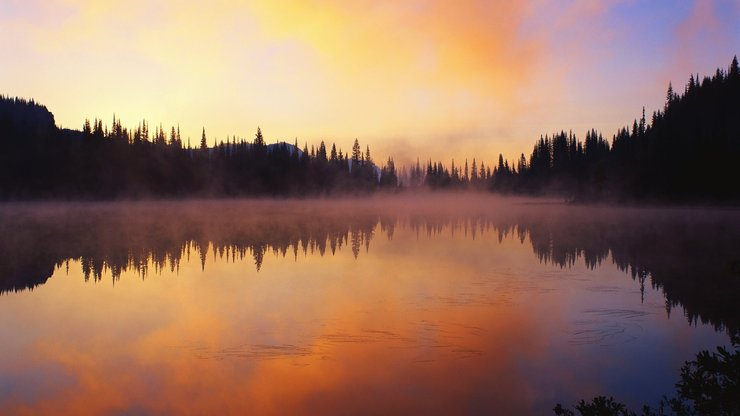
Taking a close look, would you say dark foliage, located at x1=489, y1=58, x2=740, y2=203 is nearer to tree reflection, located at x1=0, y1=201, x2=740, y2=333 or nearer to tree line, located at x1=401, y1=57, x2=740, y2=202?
tree line, located at x1=401, y1=57, x2=740, y2=202

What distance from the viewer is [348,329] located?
12.5m

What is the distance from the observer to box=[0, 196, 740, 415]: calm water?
28.8ft

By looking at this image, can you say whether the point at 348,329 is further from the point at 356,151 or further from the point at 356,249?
the point at 356,151

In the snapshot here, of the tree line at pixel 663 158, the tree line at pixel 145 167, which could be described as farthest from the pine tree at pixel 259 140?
the tree line at pixel 663 158

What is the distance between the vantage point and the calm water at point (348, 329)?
28.8ft

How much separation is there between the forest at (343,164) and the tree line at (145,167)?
8.8 inches

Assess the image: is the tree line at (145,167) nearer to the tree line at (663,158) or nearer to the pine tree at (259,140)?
the pine tree at (259,140)

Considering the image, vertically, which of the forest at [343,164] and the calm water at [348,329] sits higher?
the forest at [343,164]

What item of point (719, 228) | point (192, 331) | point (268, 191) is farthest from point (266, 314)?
point (268, 191)

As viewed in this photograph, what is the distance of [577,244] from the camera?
29844 mm

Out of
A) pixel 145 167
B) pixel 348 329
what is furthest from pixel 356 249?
pixel 145 167

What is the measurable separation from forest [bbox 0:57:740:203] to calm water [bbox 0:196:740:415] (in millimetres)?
59510

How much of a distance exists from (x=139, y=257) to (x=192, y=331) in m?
13.2

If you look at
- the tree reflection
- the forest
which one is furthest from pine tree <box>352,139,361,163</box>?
the tree reflection
